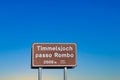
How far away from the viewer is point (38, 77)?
192 ft

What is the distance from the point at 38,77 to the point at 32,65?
1.14m

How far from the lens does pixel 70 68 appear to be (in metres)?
59.8

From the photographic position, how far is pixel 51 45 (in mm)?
59281

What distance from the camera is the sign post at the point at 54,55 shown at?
59.0m

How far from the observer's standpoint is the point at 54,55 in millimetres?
59312

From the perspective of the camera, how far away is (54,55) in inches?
2335

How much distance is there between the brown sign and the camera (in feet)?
194

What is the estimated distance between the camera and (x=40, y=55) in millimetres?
59062

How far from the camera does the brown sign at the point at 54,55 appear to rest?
59031mm

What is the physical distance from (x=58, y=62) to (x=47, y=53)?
1.21 meters

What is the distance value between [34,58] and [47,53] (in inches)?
47.7

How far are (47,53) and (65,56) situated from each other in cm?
156

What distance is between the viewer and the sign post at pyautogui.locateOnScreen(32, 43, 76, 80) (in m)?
59.0

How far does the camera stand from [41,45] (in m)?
59.1
